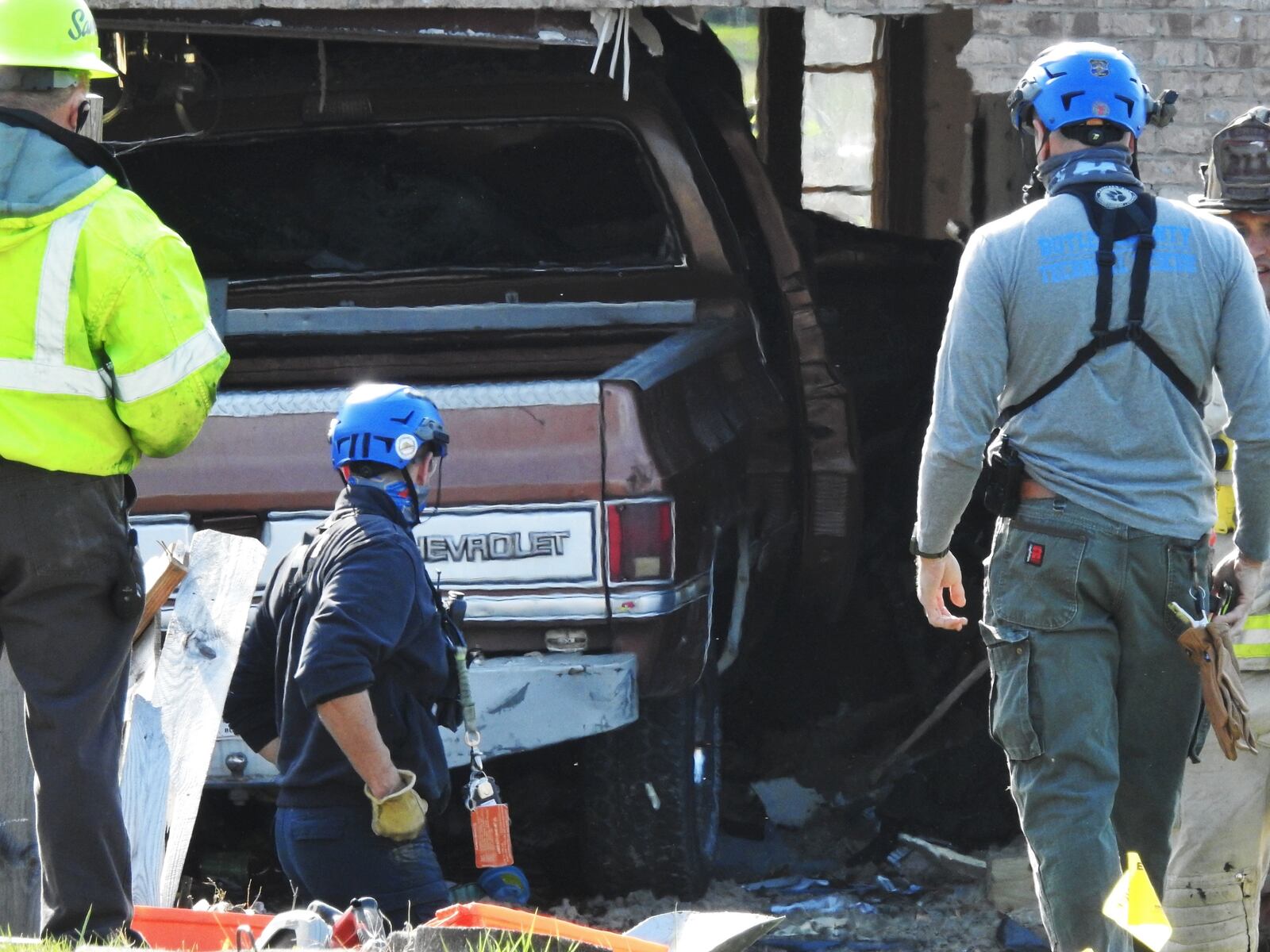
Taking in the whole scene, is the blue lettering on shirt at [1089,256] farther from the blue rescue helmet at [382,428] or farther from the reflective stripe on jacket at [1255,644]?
the blue rescue helmet at [382,428]

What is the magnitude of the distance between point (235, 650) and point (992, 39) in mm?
2659

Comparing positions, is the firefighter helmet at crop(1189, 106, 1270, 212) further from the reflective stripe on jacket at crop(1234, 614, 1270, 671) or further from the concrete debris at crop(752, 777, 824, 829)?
the concrete debris at crop(752, 777, 824, 829)

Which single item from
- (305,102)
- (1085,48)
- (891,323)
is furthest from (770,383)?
(1085,48)

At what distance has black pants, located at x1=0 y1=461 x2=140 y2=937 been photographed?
332 centimetres

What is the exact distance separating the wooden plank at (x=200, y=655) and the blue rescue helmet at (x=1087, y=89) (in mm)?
2181

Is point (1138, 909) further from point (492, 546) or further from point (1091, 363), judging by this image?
point (492, 546)

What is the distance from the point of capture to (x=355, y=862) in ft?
11.7

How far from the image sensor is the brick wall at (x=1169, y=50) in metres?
5.00

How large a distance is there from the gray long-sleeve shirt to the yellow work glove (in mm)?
1079

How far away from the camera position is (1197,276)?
10.9 ft

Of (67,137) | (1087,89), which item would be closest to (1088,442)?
(1087,89)

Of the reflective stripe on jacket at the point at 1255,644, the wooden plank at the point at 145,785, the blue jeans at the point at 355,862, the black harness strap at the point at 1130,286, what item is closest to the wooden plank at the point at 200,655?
the wooden plank at the point at 145,785

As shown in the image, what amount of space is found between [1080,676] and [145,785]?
2.21 meters

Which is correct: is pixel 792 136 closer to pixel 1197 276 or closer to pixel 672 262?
pixel 672 262
